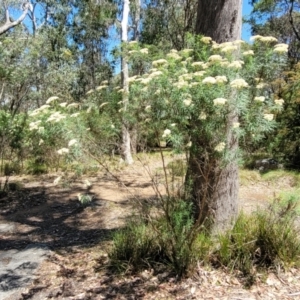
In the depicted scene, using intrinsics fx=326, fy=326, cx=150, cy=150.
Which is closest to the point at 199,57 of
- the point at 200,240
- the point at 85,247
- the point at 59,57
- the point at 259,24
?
the point at 200,240

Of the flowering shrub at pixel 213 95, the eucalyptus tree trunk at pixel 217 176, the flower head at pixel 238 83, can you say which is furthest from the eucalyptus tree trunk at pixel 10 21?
the flower head at pixel 238 83

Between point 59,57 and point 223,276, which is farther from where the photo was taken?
point 59,57

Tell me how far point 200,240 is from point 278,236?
2.26ft

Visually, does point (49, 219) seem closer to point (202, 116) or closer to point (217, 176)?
point (217, 176)

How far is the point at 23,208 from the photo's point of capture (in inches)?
240

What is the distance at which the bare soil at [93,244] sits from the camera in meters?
Answer: 2.78

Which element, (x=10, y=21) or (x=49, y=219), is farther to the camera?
(x=10, y=21)

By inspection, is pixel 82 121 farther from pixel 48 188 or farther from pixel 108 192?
pixel 48 188

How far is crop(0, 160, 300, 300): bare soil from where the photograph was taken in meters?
2.78

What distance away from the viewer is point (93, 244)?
4.00 meters

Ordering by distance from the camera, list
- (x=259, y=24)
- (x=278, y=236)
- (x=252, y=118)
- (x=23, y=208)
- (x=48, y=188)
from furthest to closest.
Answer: (x=259, y=24)
(x=48, y=188)
(x=23, y=208)
(x=278, y=236)
(x=252, y=118)

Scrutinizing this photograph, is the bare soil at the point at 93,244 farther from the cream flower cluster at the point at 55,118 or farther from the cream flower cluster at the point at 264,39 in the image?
the cream flower cluster at the point at 264,39

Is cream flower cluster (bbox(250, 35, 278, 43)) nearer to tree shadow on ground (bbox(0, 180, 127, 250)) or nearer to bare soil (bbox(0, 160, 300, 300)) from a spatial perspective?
bare soil (bbox(0, 160, 300, 300))

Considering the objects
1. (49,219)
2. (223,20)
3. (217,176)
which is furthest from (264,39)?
(49,219)
